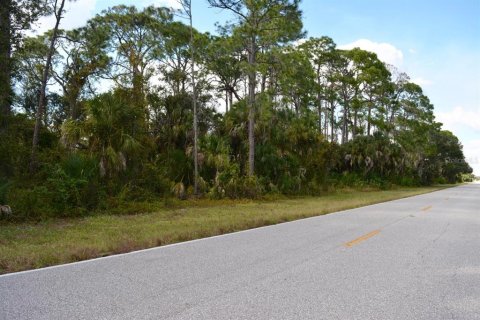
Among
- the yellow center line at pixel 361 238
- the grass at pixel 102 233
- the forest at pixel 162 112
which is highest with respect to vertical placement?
the forest at pixel 162 112

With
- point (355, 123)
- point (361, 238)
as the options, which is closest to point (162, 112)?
point (361, 238)

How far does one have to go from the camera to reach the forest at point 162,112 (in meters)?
14.6

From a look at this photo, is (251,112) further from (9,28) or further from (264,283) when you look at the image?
(264,283)

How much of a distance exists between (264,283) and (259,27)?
2048 cm

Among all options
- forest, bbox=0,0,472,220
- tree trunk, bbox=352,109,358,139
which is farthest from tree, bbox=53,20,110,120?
tree trunk, bbox=352,109,358,139

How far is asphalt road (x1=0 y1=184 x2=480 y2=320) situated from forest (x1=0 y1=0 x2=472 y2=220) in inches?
282

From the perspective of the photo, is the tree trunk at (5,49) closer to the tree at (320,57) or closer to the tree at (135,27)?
the tree at (135,27)

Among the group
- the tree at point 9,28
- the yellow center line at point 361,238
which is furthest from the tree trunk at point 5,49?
the yellow center line at point 361,238

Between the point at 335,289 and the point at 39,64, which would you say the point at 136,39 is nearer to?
the point at 39,64

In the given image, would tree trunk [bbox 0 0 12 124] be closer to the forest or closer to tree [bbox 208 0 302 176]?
the forest

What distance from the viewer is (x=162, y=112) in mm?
22953

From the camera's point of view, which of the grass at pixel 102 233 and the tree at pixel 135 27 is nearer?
the grass at pixel 102 233

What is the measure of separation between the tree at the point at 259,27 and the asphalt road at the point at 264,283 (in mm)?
14994

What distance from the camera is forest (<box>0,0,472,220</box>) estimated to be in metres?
14.6
